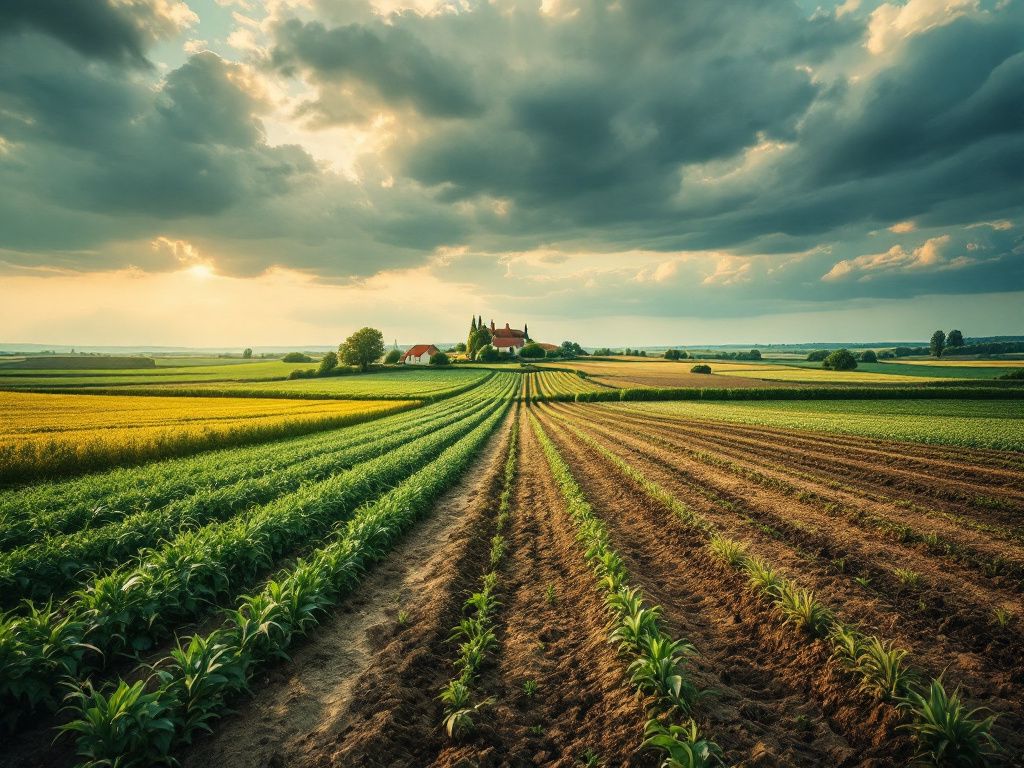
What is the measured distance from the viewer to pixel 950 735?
3.91 m

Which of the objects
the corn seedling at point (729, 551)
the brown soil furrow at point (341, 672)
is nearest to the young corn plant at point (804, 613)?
the corn seedling at point (729, 551)

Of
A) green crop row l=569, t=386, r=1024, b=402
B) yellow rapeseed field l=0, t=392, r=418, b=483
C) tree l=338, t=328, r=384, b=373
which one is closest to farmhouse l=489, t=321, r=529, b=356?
tree l=338, t=328, r=384, b=373

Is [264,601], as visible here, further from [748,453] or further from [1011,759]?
[748,453]

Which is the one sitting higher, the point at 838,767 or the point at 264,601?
the point at 264,601

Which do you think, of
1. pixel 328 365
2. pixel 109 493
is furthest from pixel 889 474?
pixel 328 365

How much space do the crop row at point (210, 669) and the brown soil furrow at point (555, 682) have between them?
2807 mm

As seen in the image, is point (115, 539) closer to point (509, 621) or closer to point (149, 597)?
point (149, 597)

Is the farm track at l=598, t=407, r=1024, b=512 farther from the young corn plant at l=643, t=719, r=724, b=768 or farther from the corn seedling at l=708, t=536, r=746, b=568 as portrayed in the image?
the young corn plant at l=643, t=719, r=724, b=768

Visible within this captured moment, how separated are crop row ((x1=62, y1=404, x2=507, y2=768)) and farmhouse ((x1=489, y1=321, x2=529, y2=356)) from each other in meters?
132

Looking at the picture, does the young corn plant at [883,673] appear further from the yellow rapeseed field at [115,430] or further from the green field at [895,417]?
the green field at [895,417]

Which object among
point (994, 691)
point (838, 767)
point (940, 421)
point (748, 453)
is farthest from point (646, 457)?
point (940, 421)

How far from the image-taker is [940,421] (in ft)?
99.0

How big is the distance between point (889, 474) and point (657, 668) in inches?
674

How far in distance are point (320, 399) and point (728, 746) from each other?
174 ft
